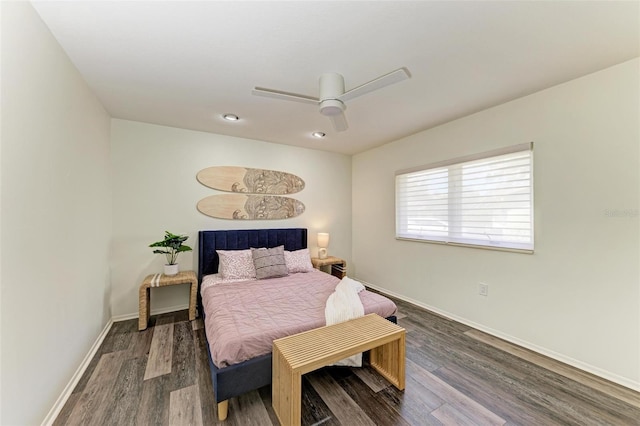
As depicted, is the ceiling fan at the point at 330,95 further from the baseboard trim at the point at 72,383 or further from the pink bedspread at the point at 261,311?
the baseboard trim at the point at 72,383

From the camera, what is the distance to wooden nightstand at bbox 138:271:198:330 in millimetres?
2750

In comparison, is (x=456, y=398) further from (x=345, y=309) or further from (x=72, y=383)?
(x=72, y=383)

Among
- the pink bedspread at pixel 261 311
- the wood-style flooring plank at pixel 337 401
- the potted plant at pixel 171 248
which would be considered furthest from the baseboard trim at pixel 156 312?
the wood-style flooring plank at pixel 337 401

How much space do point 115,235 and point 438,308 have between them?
425cm

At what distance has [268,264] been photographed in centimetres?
323

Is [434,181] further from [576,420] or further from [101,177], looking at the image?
[101,177]

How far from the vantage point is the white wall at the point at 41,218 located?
1.24 meters

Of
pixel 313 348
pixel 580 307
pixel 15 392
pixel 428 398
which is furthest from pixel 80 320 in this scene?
pixel 580 307

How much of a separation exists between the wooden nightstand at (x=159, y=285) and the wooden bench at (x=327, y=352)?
5.98ft

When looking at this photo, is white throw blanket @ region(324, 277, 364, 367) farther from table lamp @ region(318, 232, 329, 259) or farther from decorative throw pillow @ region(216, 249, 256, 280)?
table lamp @ region(318, 232, 329, 259)

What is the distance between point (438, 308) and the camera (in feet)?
10.7

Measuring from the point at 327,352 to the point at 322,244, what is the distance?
267cm

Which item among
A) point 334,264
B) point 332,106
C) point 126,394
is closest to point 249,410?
point 126,394

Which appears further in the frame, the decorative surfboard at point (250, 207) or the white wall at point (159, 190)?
the decorative surfboard at point (250, 207)
